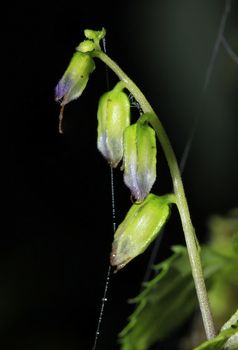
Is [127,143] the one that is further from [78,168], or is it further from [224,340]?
[78,168]

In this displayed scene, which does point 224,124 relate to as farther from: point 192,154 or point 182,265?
point 182,265

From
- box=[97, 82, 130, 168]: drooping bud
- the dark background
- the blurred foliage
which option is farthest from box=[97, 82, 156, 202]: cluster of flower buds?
the dark background

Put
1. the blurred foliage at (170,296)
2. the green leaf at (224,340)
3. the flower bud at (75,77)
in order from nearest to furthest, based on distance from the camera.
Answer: the green leaf at (224,340)
the flower bud at (75,77)
the blurred foliage at (170,296)

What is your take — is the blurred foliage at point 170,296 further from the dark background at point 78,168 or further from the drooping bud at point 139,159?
the dark background at point 78,168

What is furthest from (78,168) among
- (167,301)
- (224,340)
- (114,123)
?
(224,340)

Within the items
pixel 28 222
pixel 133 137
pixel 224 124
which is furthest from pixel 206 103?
pixel 133 137

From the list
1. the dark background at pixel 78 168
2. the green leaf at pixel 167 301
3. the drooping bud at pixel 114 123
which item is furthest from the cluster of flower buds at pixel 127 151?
the dark background at pixel 78 168

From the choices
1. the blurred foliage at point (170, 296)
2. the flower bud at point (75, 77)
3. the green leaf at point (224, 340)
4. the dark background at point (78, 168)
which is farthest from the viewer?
the dark background at point (78, 168)
